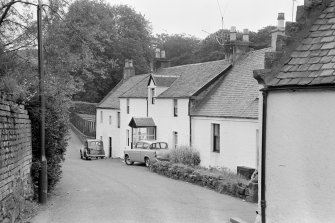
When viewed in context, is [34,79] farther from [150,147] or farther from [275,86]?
[150,147]

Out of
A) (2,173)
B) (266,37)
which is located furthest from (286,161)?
(266,37)

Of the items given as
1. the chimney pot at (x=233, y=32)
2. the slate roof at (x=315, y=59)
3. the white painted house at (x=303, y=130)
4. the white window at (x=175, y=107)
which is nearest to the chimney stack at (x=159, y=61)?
the white window at (x=175, y=107)

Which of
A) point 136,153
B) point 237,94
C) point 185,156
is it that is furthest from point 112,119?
point 237,94

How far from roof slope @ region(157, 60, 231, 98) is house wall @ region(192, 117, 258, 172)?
10.5 feet

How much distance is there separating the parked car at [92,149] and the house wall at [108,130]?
3.17 m

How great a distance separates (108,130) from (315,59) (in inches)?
1693

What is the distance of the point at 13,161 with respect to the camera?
12.4 meters

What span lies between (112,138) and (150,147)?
56.5 ft

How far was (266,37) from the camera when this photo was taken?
65.1 m

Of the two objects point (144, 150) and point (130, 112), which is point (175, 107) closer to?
point (144, 150)

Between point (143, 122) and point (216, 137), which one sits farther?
point (143, 122)

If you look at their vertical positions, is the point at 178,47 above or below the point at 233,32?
above

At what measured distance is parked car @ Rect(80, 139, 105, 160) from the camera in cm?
4566

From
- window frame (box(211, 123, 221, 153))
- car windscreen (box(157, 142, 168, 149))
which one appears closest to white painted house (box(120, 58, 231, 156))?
car windscreen (box(157, 142, 168, 149))
